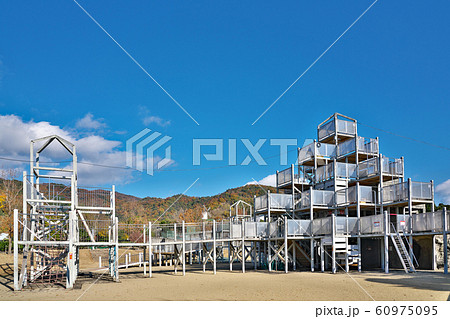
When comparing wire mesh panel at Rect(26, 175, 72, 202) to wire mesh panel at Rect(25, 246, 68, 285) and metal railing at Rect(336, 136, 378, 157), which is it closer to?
wire mesh panel at Rect(25, 246, 68, 285)

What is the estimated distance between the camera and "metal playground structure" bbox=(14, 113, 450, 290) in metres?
24.8

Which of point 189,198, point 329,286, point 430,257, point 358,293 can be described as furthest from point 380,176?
point 189,198

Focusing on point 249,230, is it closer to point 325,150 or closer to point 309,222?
point 309,222

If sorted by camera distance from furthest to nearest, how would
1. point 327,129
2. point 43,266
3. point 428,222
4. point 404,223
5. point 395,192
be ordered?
point 327,129 < point 395,192 < point 404,223 < point 428,222 < point 43,266

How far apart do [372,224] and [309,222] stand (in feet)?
15.3

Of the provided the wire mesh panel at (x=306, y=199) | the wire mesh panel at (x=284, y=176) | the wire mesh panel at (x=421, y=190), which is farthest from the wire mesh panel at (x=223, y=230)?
the wire mesh panel at (x=421, y=190)

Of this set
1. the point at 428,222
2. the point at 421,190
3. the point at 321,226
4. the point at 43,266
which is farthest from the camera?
the point at 321,226

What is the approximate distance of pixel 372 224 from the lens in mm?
27781

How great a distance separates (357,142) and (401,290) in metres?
18.0

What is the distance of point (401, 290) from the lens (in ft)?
58.1

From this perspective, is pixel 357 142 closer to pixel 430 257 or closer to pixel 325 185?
pixel 325 185

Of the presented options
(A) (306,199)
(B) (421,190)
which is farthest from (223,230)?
(B) (421,190)


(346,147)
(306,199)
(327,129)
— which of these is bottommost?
(306,199)

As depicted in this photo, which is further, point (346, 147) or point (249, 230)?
point (346, 147)
